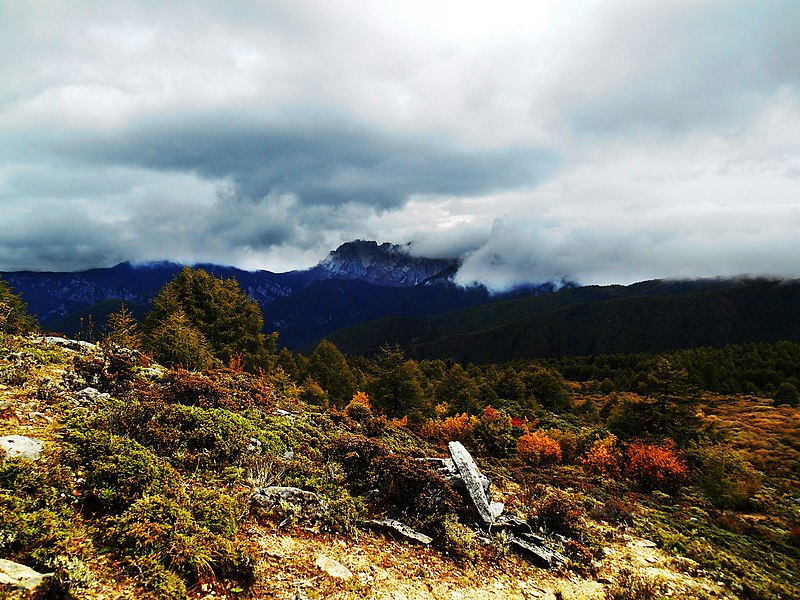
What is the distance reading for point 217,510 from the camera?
703cm

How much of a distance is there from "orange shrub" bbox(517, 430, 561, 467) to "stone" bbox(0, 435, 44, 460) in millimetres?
21587

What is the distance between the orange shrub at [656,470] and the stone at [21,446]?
23.4m

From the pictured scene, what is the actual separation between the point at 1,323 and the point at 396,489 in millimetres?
17590

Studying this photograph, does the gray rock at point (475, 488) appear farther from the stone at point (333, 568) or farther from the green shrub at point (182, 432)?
the green shrub at point (182, 432)

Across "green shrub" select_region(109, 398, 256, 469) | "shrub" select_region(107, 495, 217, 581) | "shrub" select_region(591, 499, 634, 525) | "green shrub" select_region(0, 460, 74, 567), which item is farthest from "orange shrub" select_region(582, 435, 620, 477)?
"green shrub" select_region(0, 460, 74, 567)

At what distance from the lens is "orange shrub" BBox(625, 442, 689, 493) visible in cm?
1936

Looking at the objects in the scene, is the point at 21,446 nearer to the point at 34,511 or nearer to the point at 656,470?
the point at 34,511

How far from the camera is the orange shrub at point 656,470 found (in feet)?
63.5

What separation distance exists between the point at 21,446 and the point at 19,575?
4.19m

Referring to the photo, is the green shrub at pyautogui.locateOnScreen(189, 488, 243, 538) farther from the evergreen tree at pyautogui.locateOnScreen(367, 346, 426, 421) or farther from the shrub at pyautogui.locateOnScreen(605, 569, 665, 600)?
the evergreen tree at pyautogui.locateOnScreen(367, 346, 426, 421)

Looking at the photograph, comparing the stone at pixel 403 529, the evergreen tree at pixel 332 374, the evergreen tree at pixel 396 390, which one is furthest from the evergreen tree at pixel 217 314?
the stone at pixel 403 529

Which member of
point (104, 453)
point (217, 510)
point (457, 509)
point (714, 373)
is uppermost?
point (104, 453)

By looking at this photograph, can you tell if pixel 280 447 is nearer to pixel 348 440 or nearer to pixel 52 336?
pixel 348 440

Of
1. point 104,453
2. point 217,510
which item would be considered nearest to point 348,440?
point 217,510
